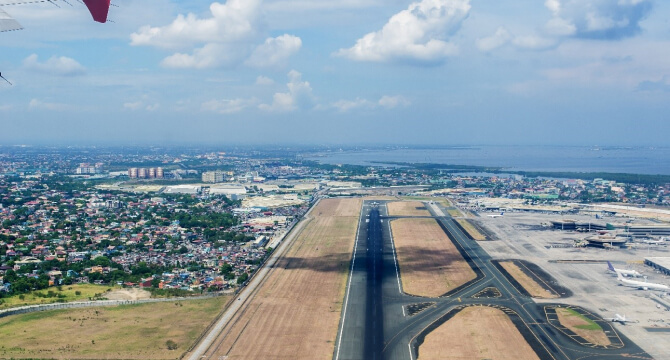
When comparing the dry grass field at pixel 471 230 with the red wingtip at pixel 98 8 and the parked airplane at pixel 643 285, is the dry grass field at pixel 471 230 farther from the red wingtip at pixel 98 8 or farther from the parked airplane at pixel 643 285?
the red wingtip at pixel 98 8

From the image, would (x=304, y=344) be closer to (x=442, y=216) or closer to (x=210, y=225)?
(x=210, y=225)

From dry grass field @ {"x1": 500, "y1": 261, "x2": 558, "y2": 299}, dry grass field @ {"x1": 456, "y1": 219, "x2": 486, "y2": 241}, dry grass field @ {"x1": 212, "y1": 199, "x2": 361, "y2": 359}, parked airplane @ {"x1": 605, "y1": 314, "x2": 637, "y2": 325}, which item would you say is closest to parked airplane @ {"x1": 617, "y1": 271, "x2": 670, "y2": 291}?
dry grass field @ {"x1": 500, "y1": 261, "x2": 558, "y2": 299}

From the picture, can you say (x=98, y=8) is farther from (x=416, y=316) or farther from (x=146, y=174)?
(x=146, y=174)

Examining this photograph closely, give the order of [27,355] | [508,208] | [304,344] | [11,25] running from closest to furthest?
[11,25]
[27,355]
[304,344]
[508,208]

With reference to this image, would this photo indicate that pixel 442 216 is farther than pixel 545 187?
No

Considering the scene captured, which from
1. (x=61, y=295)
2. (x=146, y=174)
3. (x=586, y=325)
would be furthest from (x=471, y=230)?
(x=146, y=174)

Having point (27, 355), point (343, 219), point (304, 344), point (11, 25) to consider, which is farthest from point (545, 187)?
point (11, 25)

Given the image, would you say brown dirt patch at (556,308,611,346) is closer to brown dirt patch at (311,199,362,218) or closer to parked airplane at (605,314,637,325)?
parked airplane at (605,314,637,325)
